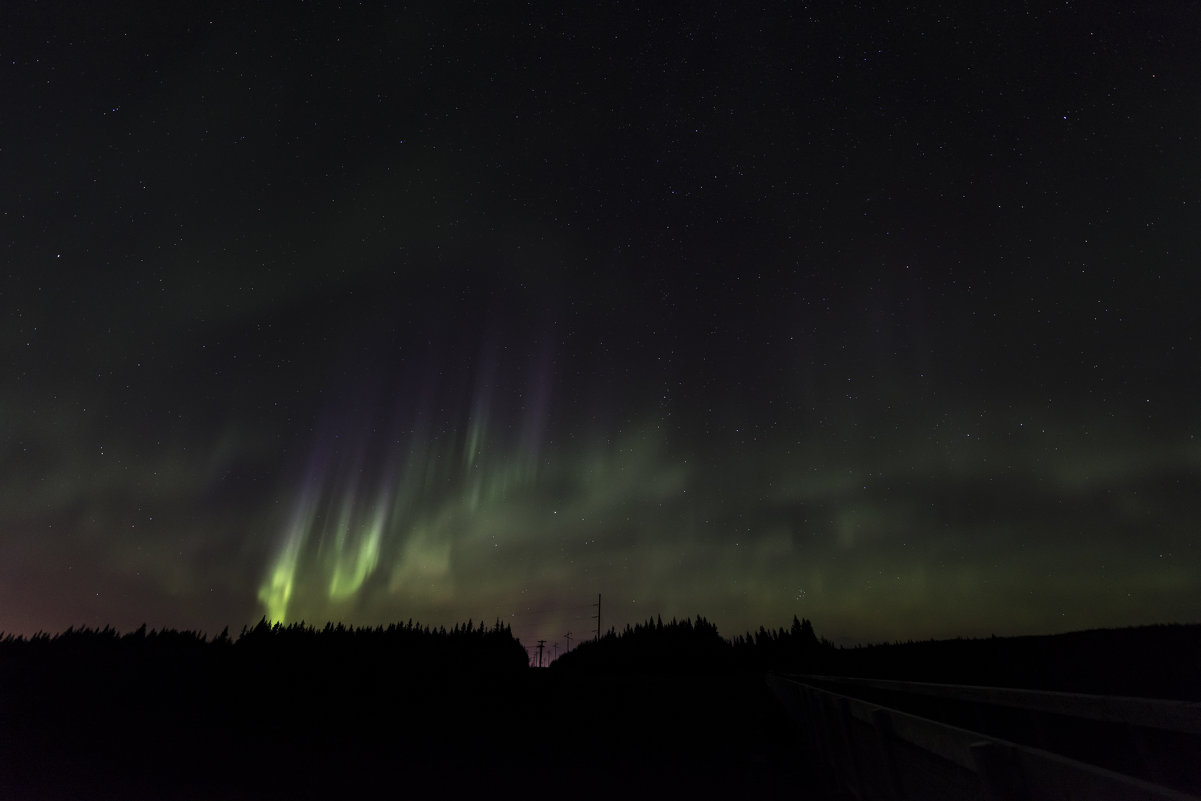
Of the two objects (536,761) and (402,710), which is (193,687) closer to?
(402,710)

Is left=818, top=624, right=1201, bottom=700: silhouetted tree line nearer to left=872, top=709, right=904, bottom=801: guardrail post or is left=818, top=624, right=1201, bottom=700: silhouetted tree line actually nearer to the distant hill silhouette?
the distant hill silhouette

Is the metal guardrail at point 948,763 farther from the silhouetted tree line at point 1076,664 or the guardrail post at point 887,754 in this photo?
the silhouetted tree line at point 1076,664

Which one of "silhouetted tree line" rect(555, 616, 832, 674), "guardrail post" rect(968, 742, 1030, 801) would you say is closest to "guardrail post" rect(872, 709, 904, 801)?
"guardrail post" rect(968, 742, 1030, 801)

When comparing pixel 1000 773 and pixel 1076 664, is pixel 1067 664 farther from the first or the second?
pixel 1000 773

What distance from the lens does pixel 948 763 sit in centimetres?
364

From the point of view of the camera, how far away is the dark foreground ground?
9578mm

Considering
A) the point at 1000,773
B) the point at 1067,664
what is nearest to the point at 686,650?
the point at 1067,664

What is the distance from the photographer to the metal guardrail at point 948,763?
2.05 metres

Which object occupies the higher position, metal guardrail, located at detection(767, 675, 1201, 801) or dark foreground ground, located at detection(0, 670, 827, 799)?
metal guardrail, located at detection(767, 675, 1201, 801)

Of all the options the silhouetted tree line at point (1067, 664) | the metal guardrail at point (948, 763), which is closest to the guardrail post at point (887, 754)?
the metal guardrail at point (948, 763)

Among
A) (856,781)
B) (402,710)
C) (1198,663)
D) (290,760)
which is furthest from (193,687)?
(1198,663)

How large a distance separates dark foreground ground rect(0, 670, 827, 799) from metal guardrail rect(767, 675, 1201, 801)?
141cm

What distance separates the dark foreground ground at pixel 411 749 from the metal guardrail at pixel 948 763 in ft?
4.64

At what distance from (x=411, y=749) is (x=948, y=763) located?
12559mm
